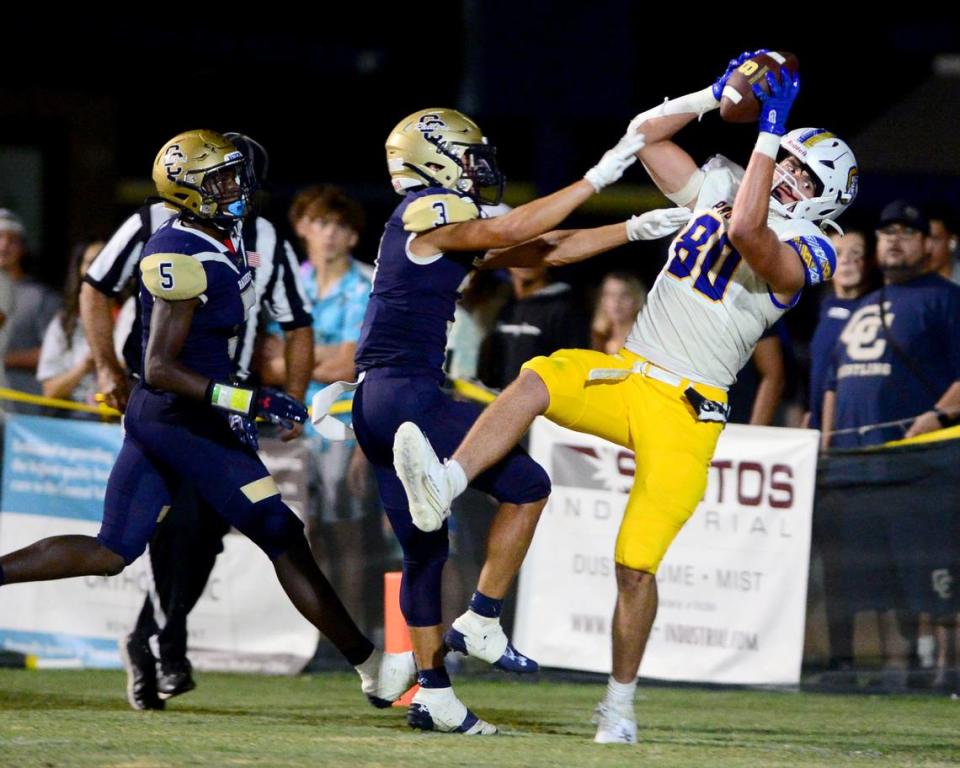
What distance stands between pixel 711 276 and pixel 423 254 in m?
1.00

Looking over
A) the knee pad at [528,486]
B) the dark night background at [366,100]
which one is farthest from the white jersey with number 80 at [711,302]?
the dark night background at [366,100]

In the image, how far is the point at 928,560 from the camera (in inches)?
331

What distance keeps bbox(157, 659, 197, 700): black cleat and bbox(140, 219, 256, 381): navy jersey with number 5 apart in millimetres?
1301

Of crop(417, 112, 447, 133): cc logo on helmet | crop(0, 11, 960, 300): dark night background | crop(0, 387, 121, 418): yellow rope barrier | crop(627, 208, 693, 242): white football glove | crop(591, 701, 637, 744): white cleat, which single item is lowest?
crop(591, 701, 637, 744): white cleat

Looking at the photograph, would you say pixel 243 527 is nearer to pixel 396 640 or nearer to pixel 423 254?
pixel 396 640

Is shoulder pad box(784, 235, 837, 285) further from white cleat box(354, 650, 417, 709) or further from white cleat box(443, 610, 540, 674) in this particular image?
white cleat box(354, 650, 417, 709)

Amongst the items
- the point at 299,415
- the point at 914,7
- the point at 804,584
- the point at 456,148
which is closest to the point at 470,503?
the point at 804,584

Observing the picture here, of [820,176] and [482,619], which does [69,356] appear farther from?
[820,176]

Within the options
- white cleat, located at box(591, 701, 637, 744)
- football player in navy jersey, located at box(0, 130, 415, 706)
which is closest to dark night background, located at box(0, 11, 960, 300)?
football player in navy jersey, located at box(0, 130, 415, 706)

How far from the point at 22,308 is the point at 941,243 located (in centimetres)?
519

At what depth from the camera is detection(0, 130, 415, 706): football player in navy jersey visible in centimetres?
676

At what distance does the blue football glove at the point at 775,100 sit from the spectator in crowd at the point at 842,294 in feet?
10.2

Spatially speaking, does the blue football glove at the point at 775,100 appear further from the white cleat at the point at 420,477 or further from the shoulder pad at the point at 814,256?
the white cleat at the point at 420,477

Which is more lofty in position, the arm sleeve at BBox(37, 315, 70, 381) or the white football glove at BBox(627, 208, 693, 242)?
the white football glove at BBox(627, 208, 693, 242)
